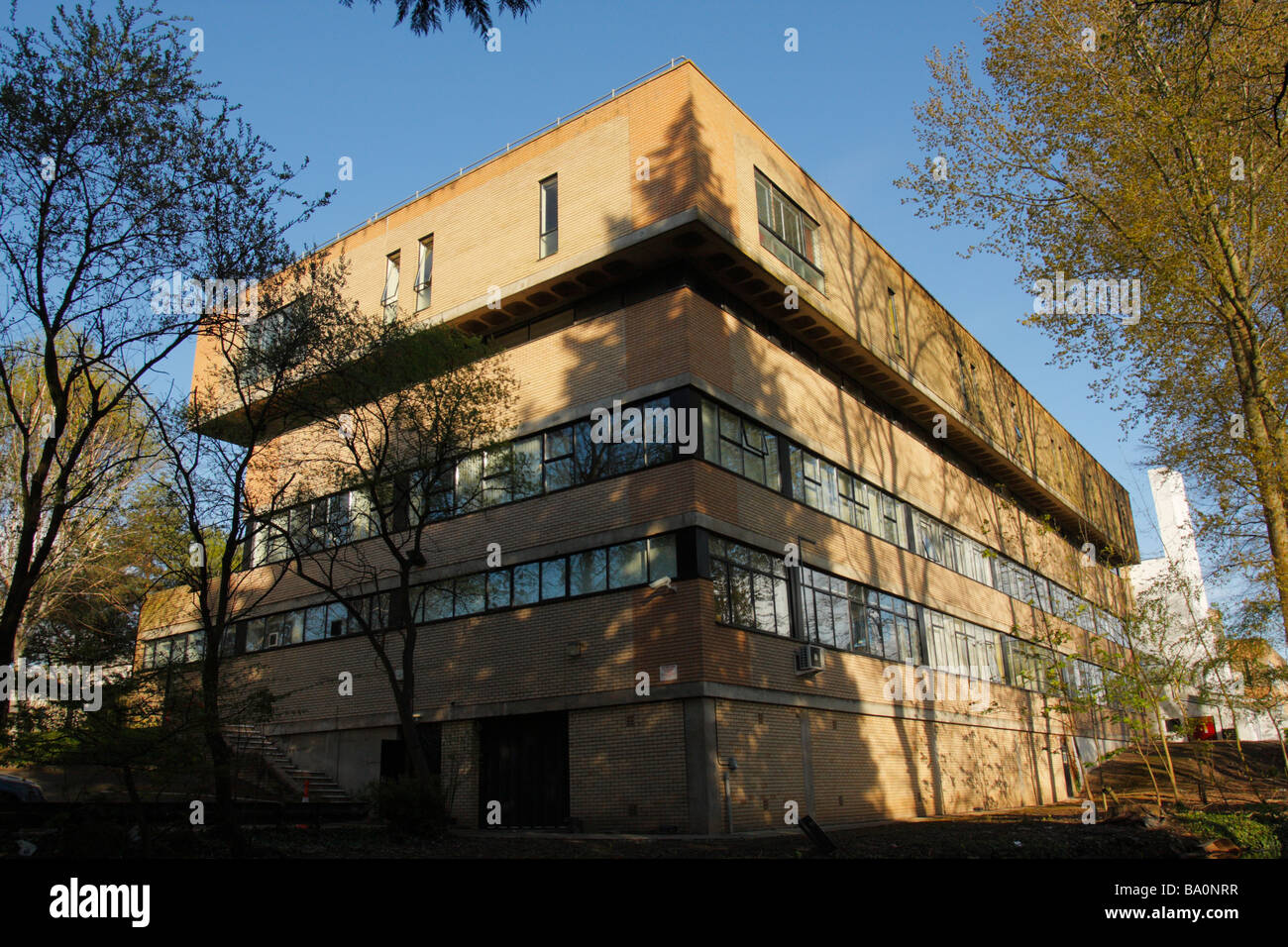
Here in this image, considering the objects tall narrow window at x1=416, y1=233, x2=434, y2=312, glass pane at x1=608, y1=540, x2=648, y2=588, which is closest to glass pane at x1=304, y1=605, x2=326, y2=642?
tall narrow window at x1=416, y1=233, x2=434, y2=312

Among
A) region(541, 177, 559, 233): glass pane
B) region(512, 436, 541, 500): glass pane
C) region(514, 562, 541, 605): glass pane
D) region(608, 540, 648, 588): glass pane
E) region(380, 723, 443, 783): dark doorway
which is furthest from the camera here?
region(541, 177, 559, 233): glass pane

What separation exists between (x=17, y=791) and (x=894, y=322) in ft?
85.1

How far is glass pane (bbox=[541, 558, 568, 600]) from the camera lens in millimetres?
20141

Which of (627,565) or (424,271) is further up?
(424,271)

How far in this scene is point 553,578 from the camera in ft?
66.6

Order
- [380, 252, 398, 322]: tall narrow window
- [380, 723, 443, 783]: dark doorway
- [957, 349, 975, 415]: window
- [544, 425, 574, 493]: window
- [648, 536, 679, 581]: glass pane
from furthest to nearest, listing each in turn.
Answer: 1. [957, 349, 975, 415]: window
2. [380, 252, 398, 322]: tall narrow window
3. [380, 723, 443, 783]: dark doorway
4. [544, 425, 574, 493]: window
5. [648, 536, 679, 581]: glass pane

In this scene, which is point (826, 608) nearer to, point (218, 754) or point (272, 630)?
point (218, 754)

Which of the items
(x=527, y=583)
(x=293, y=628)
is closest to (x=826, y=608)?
(x=527, y=583)

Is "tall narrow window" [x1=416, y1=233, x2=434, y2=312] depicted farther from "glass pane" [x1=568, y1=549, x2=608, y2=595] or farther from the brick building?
"glass pane" [x1=568, y1=549, x2=608, y2=595]

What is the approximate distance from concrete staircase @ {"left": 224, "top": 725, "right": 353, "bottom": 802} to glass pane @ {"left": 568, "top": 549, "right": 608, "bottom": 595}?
325 inches

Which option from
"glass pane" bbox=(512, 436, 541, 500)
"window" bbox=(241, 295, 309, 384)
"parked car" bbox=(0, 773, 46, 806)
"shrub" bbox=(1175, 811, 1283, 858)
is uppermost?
"window" bbox=(241, 295, 309, 384)

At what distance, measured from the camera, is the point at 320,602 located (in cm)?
2523
